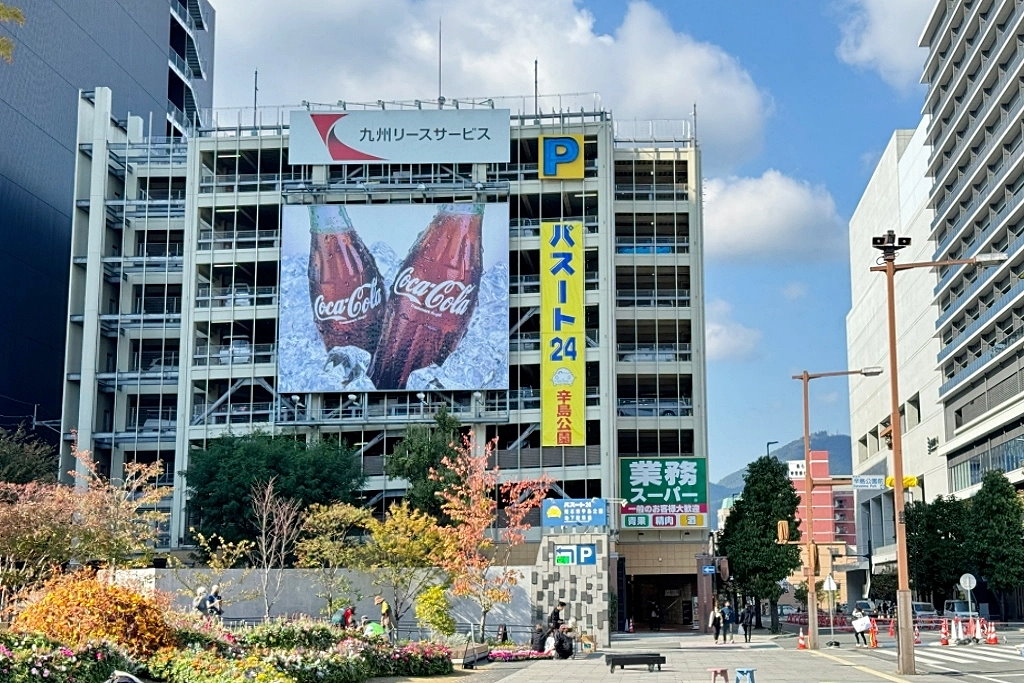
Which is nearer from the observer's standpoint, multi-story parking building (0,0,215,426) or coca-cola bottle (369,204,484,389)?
coca-cola bottle (369,204,484,389)

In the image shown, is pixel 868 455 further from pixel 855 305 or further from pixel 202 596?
pixel 202 596

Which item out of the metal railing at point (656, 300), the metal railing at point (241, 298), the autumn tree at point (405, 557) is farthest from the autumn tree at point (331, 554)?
the metal railing at point (656, 300)

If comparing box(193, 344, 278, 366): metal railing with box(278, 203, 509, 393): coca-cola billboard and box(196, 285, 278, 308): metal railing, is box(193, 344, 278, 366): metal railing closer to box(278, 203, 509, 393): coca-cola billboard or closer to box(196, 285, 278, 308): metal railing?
box(196, 285, 278, 308): metal railing

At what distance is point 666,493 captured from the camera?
68.0m

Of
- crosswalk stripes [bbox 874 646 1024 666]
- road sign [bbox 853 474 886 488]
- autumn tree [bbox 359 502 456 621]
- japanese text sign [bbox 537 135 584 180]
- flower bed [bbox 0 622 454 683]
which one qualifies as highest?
japanese text sign [bbox 537 135 584 180]

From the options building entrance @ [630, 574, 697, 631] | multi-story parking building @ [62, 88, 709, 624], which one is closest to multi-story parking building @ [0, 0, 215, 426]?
multi-story parking building @ [62, 88, 709, 624]

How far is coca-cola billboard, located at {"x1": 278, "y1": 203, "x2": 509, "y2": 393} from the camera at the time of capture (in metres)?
67.9

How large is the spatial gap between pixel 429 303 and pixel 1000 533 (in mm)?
33124

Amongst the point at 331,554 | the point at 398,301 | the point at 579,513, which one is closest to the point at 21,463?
the point at 398,301

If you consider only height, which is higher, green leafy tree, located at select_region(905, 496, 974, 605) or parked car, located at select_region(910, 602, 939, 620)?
green leafy tree, located at select_region(905, 496, 974, 605)

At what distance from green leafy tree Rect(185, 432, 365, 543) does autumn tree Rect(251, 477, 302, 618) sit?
905 millimetres

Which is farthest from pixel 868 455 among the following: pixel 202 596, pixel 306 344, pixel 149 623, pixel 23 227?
pixel 149 623

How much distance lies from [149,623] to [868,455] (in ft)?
345

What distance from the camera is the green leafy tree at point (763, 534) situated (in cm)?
6166
